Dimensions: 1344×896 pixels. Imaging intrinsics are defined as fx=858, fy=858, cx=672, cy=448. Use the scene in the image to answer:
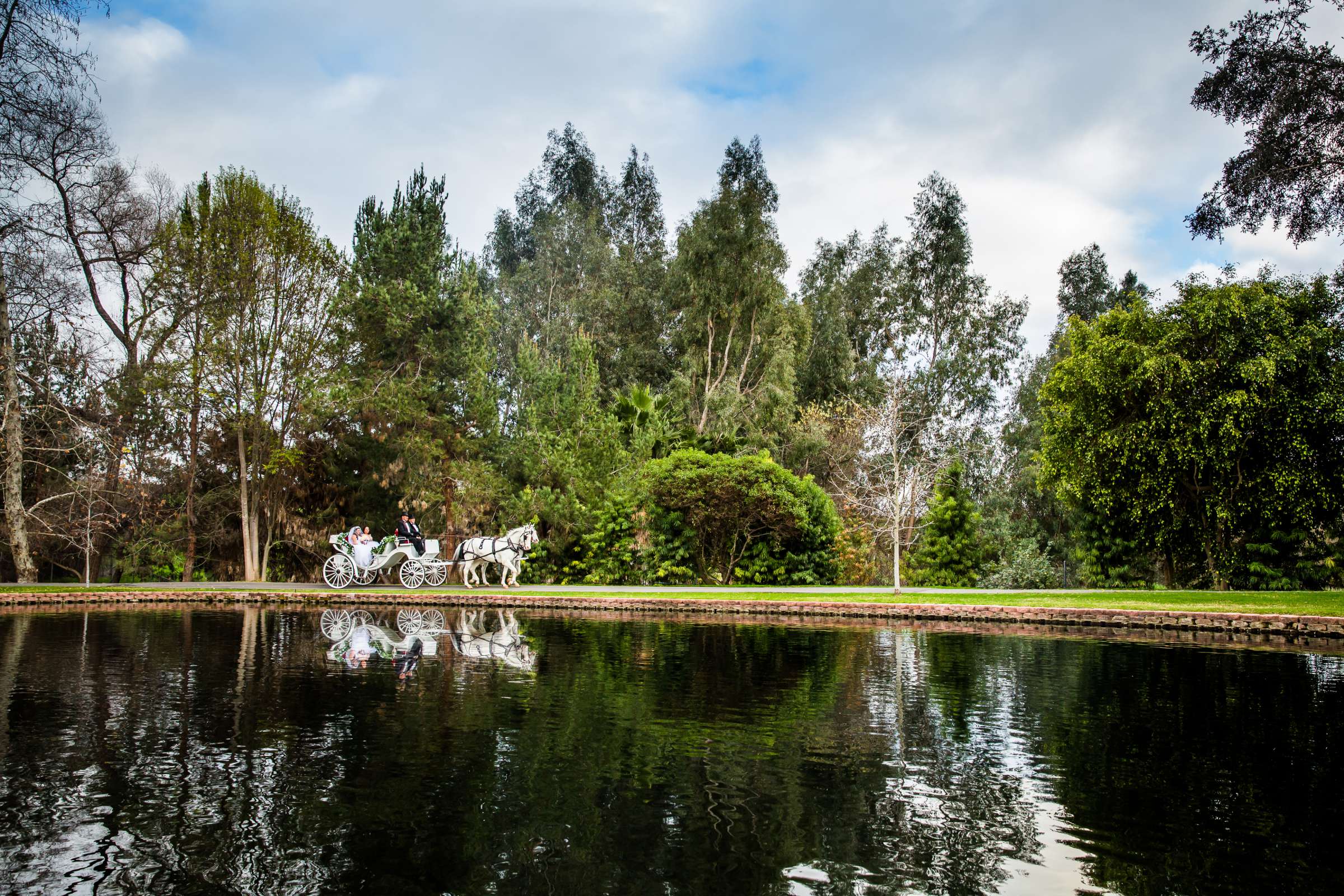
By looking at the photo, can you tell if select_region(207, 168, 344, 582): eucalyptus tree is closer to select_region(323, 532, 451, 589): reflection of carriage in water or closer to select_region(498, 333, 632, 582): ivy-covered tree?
select_region(323, 532, 451, 589): reflection of carriage in water

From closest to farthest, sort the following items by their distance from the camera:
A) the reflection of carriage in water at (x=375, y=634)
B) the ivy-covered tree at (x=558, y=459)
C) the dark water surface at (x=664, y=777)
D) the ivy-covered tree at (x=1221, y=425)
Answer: the dark water surface at (x=664, y=777)
the reflection of carriage in water at (x=375, y=634)
the ivy-covered tree at (x=1221, y=425)
the ivy-covered tree at (x=558, y=459)

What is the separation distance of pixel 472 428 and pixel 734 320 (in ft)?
38.8

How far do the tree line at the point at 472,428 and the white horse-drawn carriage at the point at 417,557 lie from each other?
2259 millimetres

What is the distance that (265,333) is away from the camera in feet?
77.0

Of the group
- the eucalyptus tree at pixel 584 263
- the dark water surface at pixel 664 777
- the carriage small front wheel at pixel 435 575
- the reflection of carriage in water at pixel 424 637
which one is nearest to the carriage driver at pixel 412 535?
the carriage small front wheel at pixel 435 575

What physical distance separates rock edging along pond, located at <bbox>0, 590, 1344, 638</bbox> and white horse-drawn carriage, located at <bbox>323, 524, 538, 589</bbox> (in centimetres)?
112

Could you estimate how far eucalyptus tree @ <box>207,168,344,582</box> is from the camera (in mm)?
22828

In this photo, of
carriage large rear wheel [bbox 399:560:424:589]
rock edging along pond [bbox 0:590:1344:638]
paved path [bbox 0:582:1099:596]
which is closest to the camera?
rock edging along pond [bbox 0:590:1344:638]

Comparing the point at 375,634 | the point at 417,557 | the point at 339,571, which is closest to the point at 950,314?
the point at 417,557

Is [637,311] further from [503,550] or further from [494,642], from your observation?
[494,642]

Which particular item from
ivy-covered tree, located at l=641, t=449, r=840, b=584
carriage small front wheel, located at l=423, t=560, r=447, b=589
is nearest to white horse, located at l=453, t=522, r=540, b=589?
carriage small front wheel, located at l=423, t=560, r=447, b=589

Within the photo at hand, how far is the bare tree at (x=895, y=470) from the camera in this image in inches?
739

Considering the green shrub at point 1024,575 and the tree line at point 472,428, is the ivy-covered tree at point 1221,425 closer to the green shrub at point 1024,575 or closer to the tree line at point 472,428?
the tree line at point 472,428

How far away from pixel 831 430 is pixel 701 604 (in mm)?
17893
